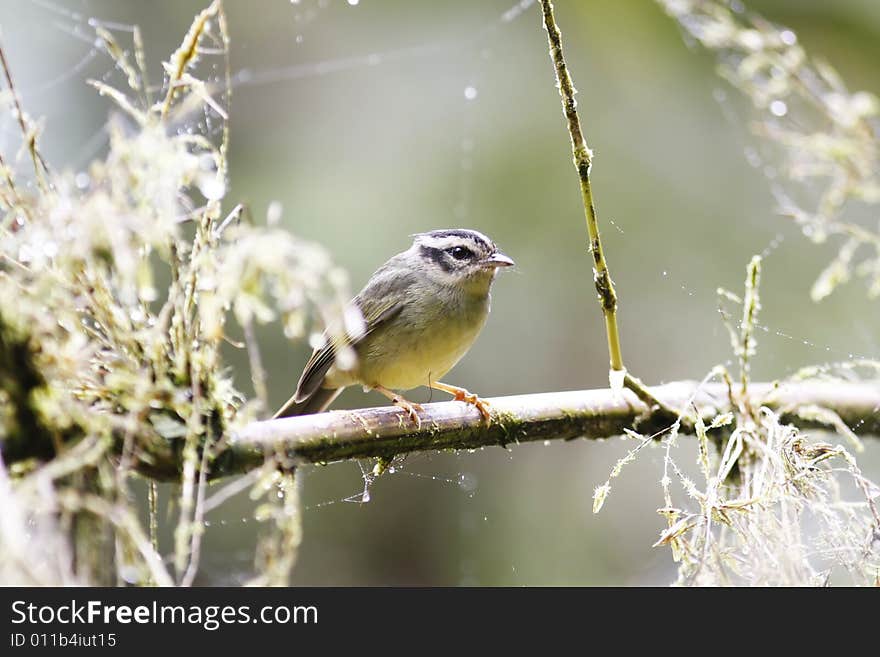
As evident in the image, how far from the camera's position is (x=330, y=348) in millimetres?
3609

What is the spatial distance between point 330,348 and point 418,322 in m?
0.42

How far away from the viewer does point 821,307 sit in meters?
6.35

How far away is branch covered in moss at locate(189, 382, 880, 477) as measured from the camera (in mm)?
2162

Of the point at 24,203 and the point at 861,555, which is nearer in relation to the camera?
the point at 24,203

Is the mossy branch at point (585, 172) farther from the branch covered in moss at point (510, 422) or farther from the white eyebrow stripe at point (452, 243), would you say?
the white eyebrow stripe at point (452, 243)

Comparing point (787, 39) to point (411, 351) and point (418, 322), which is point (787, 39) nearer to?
point (418, 322)

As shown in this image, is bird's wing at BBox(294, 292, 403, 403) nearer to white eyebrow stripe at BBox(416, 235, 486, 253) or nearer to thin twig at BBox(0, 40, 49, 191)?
white eyebrow stripe at BBox(416, 235, 486, 253)

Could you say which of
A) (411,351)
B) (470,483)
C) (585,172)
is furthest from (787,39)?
(470,483)

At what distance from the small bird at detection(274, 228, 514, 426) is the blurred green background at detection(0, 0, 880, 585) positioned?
2281 mm

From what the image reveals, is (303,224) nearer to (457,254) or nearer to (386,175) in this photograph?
(386,175)

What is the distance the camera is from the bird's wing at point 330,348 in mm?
3660

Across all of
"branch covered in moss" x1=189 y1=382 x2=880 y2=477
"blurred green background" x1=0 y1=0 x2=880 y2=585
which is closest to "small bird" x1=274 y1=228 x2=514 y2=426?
"branch covered in moss" x1=189 y1=382 x2=880 y2=477
